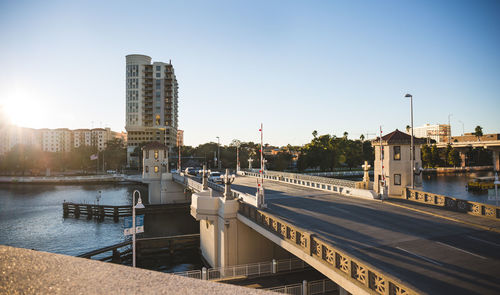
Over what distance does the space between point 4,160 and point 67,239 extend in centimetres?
11077

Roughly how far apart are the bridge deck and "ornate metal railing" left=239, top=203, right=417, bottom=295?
144cm

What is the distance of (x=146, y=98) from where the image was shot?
134875mm

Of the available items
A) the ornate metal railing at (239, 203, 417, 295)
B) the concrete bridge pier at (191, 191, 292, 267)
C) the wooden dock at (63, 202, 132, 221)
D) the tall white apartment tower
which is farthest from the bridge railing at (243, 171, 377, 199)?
the tall white apartment tower

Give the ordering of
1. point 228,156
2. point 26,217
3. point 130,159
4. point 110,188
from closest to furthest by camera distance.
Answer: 1. point 26,217
2. point 110,188
3. point 228,156
4. point 130,159

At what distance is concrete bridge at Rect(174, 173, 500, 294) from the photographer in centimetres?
1016

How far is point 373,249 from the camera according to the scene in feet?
43.0

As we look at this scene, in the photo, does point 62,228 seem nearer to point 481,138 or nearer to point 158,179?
point 158,179

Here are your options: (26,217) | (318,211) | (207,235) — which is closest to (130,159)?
(26,217)

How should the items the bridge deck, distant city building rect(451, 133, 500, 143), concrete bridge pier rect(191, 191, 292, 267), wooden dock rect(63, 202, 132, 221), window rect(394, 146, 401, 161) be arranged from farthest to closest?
distant city building rect(451, 133, 500, 143), wooden dock rect(63, 202, 132, 221), window rect(394, 146, 401, 161), concrete bridge pier rect(191, 191, 292, 267), the bridge deck

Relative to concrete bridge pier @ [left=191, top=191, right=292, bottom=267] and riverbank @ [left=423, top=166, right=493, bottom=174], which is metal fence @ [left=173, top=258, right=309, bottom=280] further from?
riverbank @ [left=423, top=166, right=493, bottom=174]

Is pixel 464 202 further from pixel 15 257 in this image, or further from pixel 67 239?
pixel 67 239

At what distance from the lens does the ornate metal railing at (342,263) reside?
28.2 feet

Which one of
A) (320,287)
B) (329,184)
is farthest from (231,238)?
(329,184)

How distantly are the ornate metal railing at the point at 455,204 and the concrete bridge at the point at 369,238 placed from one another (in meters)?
0.07
